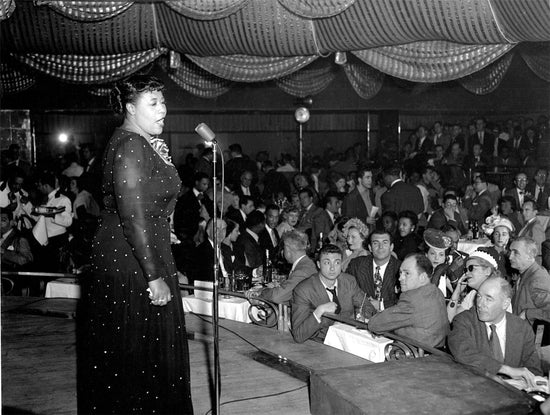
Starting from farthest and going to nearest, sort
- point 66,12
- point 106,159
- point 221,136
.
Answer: point 221,136, point 66,12, point 106,159

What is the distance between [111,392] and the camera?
3031 mm

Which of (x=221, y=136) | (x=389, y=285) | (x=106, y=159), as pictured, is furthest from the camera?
(x=221, y=136)

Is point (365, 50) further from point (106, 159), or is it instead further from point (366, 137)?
point (366, 137)

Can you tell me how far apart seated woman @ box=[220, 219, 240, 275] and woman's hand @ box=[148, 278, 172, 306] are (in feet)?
11.6

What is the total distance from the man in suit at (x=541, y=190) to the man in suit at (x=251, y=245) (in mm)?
4147

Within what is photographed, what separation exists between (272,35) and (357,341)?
2476mm

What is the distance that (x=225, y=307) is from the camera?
18.9ft

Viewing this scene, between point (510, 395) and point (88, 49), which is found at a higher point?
point (88, 49)

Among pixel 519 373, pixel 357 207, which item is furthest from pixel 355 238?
pixel 519 373

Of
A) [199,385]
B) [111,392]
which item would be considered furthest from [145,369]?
[199,385]

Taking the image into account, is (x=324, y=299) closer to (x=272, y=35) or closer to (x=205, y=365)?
(x=205, y=365)

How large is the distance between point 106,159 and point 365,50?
378cm

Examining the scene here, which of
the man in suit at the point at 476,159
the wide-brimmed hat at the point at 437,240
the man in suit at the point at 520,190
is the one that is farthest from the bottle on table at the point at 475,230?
the man in suit at the point at 476,159

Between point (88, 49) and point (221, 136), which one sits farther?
point (221, 136)
